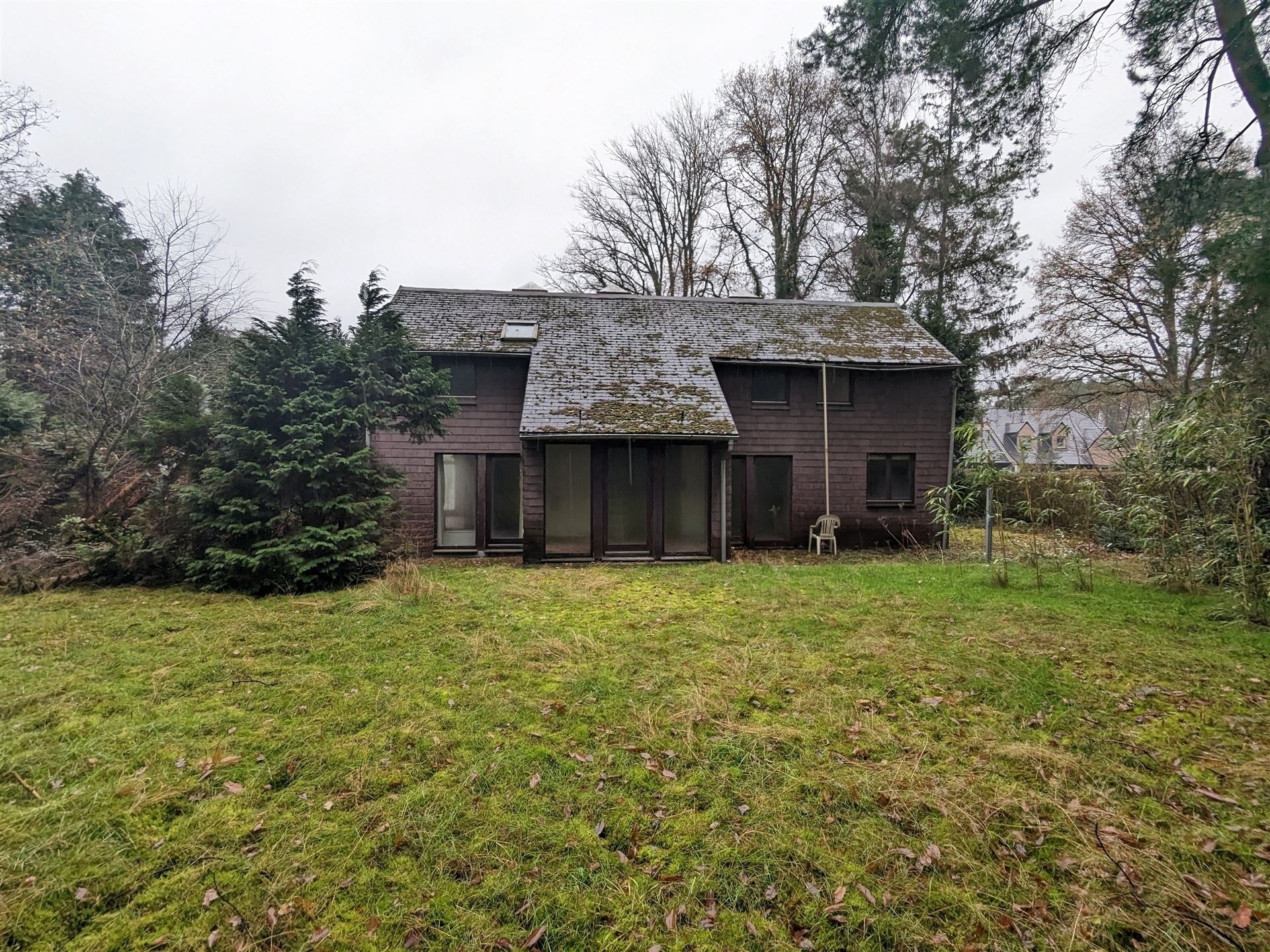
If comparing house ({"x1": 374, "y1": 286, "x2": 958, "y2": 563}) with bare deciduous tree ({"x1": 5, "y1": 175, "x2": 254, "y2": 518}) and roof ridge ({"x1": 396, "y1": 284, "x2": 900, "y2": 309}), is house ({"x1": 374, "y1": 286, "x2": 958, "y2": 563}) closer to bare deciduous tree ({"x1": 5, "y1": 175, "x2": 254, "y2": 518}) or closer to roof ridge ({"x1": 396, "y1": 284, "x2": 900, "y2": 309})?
roof ridge ({"x1": 396, "y1": 284, "x2": 900, "y2": 309})

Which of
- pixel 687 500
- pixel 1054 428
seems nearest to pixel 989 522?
pixel 687 500

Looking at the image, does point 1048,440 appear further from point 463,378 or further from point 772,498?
point 463,378

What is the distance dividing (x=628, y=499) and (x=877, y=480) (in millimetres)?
6343

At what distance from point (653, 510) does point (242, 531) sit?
694 centimetres

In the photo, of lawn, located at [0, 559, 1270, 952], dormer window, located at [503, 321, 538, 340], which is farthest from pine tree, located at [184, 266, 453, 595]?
dormer window, located at [503, 321, 538, 340]

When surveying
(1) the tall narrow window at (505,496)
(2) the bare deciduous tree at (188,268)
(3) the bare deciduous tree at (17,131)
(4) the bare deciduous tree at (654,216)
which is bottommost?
(1) the tall narrow window at (505,496)

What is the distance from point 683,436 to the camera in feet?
33.7

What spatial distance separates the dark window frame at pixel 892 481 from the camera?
12781 millimetres

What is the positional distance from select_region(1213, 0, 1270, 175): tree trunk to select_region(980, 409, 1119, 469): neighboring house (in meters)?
3.83

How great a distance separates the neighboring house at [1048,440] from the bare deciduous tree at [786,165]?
9.22 meters

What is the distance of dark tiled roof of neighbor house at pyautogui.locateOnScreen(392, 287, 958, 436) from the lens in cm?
1059

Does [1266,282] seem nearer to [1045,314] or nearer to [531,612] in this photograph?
[531,612]

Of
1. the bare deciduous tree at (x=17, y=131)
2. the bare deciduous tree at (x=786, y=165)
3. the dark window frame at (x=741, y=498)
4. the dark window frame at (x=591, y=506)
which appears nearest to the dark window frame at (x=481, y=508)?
the dark window frame at (x=591, y=506)

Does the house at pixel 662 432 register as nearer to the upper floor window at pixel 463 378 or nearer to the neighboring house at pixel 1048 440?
the upper floor window at pixel 463 378
